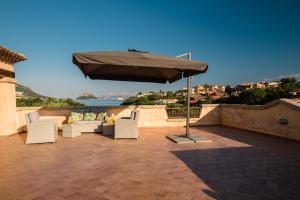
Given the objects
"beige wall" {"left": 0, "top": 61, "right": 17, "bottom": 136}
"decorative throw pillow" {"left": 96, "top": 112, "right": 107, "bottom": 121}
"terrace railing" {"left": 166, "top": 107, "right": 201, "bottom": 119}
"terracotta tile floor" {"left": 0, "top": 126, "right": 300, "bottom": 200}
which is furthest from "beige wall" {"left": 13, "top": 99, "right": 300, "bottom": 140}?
"terracotta tile floor" {"left": 0, "top": 126, "right": 300, "bottom": 200}

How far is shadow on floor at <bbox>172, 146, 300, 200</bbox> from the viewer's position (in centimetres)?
286

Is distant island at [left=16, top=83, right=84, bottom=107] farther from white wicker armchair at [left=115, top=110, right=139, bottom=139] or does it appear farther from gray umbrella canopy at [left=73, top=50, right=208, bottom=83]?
white wicker armchair at [left=115, top=110, right=139, bottom=139]

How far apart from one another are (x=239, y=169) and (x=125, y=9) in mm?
12073

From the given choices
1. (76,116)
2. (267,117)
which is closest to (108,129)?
(76,116)

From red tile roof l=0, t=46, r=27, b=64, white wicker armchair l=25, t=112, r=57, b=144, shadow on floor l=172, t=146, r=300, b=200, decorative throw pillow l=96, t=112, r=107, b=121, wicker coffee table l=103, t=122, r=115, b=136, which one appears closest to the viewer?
shadow on floor l=172, t=146, r=300, b=200

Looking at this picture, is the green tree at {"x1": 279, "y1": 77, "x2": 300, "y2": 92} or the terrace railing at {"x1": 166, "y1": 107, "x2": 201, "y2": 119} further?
the green tree at {"x1": 279, "y1": 77, "x2": 300, "y2": 92}

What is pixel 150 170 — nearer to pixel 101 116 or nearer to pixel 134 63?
pixel 134 63

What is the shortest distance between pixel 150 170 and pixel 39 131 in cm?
385

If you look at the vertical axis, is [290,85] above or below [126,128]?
above

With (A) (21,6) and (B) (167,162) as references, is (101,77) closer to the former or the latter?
(B) (167,162)

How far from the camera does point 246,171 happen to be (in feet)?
12.2

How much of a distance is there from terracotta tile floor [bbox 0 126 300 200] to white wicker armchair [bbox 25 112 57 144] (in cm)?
23

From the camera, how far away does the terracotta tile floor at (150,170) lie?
113 inches

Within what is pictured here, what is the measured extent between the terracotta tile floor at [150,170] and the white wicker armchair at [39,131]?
226 millimetres
